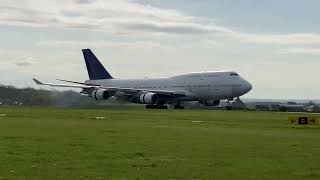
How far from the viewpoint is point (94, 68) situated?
115 metres

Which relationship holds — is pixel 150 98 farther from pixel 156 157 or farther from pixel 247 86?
pixel 156 157

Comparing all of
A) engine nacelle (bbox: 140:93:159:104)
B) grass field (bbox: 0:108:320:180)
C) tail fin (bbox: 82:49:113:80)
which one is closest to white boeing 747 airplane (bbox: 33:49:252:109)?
engine nacelle (bbox: 140:93:159:104)

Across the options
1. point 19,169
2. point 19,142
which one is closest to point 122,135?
point 19,142

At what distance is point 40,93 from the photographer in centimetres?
11969

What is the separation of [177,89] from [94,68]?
23.1 meters

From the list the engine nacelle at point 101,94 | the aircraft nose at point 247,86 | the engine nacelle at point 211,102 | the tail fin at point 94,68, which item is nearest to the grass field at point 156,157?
the aircraft nose at point 247,86

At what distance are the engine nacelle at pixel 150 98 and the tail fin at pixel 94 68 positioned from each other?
1971 centimetres

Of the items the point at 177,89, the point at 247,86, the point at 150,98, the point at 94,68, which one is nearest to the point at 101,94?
the point at 150,98

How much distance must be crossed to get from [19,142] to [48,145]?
1783mm

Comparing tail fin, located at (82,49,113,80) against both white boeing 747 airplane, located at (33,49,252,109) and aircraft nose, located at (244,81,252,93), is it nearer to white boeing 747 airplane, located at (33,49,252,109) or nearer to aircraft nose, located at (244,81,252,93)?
white boeing 747 airplane, located at (33,49,252,109)

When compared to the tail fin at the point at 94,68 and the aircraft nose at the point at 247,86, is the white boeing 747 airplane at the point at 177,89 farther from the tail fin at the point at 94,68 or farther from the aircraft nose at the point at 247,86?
the tail fin at the point at 94,68

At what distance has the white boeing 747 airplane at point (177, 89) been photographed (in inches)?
3647

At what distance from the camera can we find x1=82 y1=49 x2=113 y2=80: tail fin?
11412 cm

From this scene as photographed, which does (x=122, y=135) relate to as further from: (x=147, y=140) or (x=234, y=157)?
(x=234, y=157)
